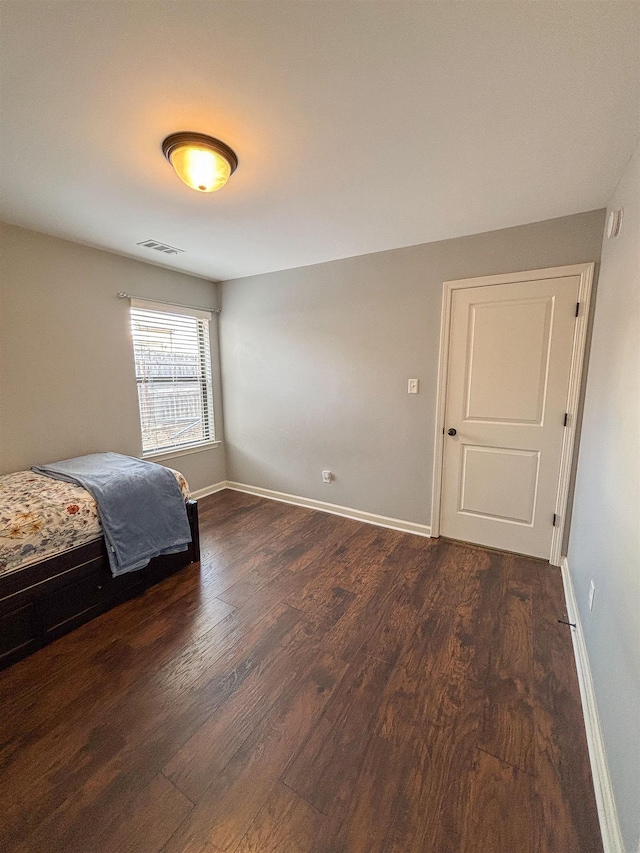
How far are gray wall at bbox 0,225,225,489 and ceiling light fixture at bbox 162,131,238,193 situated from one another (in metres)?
1.66

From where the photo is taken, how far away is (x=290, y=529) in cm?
313

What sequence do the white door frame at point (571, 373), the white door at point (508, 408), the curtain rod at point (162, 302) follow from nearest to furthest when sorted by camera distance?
the white door frame at point (571, 373) < the white door at point (508, 408) < the curtain rod at point (162, 302)

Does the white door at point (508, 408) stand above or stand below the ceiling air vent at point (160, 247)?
below

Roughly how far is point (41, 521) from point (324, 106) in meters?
2.33

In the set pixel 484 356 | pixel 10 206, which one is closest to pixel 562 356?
pixel 484 356

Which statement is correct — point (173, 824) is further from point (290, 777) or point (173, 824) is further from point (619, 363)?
point (619, 363)

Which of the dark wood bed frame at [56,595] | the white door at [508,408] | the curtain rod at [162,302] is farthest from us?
the curtain rod at [162,302]

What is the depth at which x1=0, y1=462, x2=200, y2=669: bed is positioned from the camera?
168 centimetres

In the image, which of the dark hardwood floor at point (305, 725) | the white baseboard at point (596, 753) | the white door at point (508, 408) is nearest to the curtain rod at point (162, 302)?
the dark hardwood floor at point (305, 725)

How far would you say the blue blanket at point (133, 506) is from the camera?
2.05 metres

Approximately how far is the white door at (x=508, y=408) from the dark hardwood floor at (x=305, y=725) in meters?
0.49

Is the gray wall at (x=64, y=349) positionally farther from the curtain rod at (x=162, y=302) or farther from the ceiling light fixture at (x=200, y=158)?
the ceiling light fixture at (x=200, y=158)

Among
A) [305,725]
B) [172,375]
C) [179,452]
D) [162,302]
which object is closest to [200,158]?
[162,302]

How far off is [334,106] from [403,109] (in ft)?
0.89
